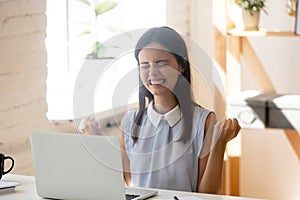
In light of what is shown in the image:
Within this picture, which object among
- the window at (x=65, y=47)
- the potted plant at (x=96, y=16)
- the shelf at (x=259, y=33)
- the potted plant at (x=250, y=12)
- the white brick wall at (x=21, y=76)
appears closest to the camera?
the white brick wall at (x=21, y=76)

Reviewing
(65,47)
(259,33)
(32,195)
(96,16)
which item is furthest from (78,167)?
(259,33)

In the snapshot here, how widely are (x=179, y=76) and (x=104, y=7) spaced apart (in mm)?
1410

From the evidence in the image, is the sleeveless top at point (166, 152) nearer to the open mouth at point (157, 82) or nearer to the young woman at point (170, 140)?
the young woman at point (170, 140)

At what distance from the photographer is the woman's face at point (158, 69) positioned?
2287 millimetres

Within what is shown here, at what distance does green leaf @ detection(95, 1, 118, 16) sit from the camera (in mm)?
3648

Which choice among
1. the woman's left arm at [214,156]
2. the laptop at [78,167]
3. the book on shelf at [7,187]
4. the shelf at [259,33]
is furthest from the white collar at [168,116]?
the shelf at [259,33]

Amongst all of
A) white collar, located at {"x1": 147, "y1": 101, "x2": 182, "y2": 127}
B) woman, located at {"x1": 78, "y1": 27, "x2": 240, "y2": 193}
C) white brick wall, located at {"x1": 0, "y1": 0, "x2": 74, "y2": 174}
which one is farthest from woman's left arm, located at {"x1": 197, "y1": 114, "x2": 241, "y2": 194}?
white brick wall, located at {"x1": 0, "y1": 0, "x2": 74, "y2": 174}

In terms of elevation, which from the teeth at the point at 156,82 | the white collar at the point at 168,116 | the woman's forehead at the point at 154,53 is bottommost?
the white collar at the point at 168,116

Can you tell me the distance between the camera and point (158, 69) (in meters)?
2.28

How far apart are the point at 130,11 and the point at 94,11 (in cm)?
33

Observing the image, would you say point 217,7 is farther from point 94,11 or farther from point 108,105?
point 108,105

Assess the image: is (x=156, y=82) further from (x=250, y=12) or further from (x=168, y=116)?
(x=250, y=12)

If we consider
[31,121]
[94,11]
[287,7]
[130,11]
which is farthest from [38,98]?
[287,7]

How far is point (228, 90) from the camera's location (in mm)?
4105
